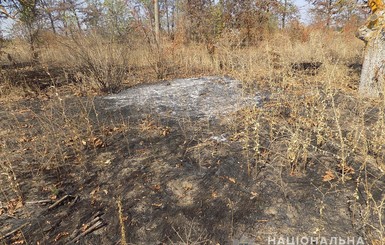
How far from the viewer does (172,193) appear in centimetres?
216

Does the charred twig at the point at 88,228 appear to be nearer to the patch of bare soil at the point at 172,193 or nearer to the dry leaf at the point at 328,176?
the patch of bare soil at the point at 172,193

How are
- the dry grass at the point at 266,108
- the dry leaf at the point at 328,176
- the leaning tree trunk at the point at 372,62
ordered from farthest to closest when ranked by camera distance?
the leaning tree trunk at the point at 372,62, the dry grass at the point at 266,108, the dry leaf at the point at 328,176

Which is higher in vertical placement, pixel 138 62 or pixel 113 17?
pixel 113 17

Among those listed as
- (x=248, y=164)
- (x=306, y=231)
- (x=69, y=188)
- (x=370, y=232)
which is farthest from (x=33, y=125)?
(x=370, y=232)

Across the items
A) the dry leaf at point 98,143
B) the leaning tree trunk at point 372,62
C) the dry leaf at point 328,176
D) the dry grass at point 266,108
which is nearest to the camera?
the dry leaf at point 328,176

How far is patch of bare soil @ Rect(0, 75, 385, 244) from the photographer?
174 centimetres

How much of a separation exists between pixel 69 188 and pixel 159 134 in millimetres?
1322

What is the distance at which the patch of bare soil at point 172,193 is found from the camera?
5.70 feet

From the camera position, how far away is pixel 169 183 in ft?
7.52

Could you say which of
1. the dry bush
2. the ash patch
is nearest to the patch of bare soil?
the ash patch

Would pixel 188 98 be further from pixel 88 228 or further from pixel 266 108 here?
pixel 88 228

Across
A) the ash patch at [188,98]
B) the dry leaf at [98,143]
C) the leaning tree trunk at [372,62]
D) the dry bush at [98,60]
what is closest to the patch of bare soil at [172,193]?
the dry leaf at [98,143]

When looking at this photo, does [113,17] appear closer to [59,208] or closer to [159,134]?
[159,134]

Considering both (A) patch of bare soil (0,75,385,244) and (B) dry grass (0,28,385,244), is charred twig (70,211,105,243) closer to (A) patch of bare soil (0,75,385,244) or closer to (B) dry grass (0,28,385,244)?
(A) patch of bare soil (0,75,385,244)
